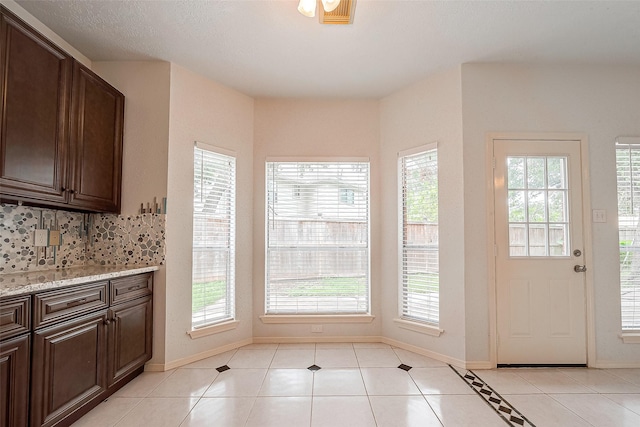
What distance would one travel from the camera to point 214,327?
3.05 metres

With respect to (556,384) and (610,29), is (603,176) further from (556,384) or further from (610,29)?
(556,384)

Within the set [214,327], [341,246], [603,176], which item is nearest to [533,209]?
[603,176]

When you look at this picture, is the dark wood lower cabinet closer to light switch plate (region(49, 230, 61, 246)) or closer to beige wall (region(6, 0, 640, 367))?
beige wall (region(6, 0, 640, 367))

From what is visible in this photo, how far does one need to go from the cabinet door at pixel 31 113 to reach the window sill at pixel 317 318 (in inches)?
87.6

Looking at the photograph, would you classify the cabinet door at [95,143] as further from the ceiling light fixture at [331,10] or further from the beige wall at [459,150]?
the ceiling light fixture at [331,10]

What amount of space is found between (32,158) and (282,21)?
1.95m

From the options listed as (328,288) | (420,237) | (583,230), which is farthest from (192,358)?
(583,230)

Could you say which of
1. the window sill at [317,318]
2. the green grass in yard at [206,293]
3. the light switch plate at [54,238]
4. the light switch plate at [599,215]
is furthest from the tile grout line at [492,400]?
the light switch plate at [54,238]

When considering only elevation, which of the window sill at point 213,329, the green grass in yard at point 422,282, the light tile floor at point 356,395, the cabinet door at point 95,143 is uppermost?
the cabinet door at point 95,143

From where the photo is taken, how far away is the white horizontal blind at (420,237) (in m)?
3.05

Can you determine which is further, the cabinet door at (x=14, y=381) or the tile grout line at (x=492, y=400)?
the tile grout line at (x=492, y=400)

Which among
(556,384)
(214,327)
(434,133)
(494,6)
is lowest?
(556,384)

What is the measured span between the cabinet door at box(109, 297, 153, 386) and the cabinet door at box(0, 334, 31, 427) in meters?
0.59

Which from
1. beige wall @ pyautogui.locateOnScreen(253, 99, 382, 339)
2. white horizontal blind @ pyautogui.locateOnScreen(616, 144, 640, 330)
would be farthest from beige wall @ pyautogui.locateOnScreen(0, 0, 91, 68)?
white horizontal blind @ pyautogui.locateOnScreen(616, 144, 640, 330)
